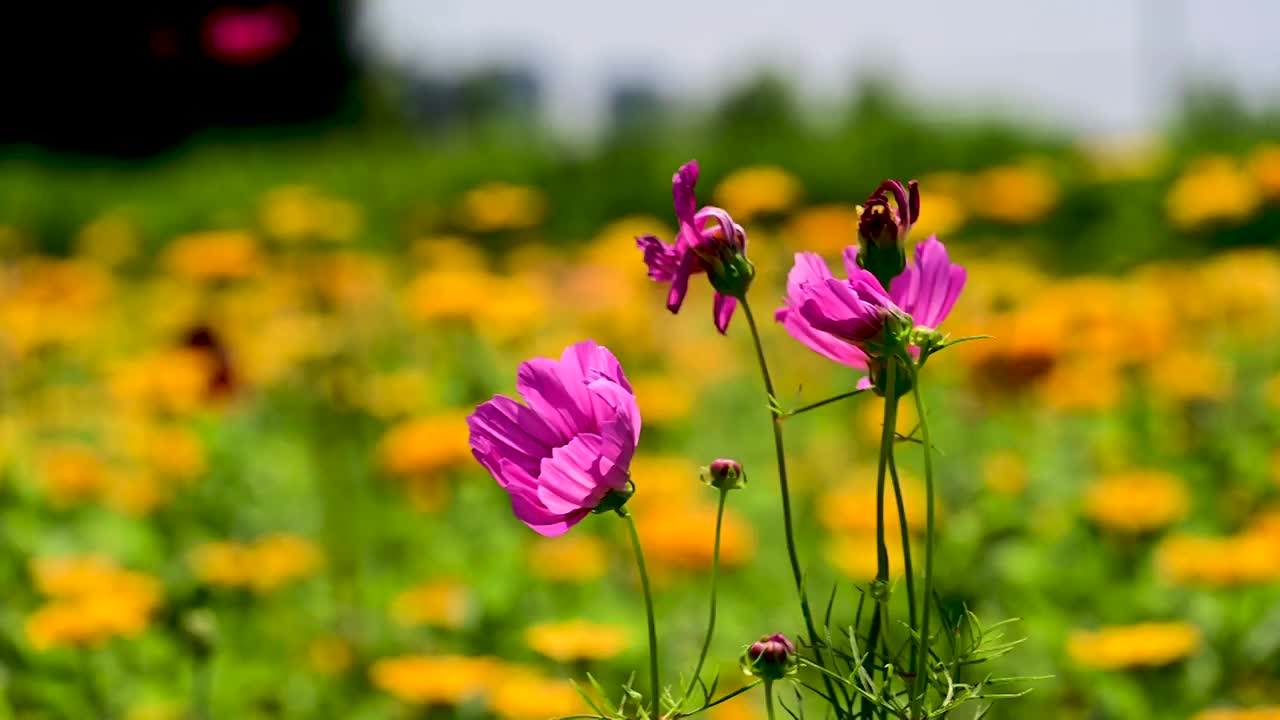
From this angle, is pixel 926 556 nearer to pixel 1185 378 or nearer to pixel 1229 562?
pixel 1229 562

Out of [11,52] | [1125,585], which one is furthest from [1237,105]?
[11,52]

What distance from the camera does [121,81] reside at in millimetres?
11875

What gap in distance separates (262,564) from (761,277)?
Result: 5.92 ft

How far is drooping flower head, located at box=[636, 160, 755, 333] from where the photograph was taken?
587 mm

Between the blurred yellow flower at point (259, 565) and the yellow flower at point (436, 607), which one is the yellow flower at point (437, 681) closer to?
the yellow flower at point (436, 607)

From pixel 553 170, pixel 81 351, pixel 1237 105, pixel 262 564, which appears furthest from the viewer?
pixel 1237 105

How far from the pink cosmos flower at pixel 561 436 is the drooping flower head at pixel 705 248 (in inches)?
1.7

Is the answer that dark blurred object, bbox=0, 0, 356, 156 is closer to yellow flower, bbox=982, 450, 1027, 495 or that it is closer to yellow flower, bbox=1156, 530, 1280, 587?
yellow flower, bbox=982, 450, 1027, 495

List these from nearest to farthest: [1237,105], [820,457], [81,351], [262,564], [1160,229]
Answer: [262,564] → [820,457] → [81,351] → [1160,229] → [1237,105]

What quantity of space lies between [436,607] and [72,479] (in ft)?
2.34

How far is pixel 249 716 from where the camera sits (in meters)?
1.57

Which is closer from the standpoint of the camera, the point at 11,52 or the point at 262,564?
the point at 262,564

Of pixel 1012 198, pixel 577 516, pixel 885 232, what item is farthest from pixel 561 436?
pixel 1012 198

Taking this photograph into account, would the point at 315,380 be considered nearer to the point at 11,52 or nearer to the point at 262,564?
the point at 262,564
